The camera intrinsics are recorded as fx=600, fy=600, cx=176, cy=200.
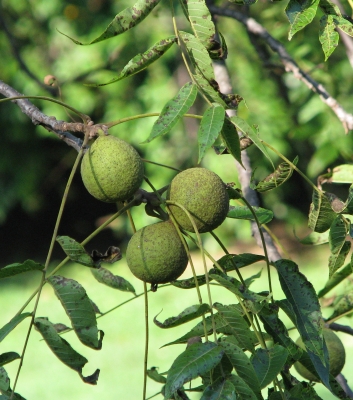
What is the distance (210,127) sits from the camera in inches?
50.6

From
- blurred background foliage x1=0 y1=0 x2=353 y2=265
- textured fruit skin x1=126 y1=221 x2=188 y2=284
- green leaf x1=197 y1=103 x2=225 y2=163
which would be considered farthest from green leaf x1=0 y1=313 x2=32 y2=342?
blurred background foliage x1=0 y1=0 x2=353 y2=265

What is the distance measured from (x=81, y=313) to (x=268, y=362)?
1.41ft

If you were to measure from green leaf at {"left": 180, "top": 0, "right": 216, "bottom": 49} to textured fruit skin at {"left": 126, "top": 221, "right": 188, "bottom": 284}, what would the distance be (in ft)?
1.50

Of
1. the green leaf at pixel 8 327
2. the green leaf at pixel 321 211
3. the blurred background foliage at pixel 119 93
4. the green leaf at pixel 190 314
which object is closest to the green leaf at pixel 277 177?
the green leaf at pixel 321 211

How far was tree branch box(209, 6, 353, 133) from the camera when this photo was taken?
94.0 inches

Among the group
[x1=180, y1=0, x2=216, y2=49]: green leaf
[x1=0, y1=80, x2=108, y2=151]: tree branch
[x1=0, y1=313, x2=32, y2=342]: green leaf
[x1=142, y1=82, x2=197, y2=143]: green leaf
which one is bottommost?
[x1=0, y1=313, x2=32, y2=342]: green leaf

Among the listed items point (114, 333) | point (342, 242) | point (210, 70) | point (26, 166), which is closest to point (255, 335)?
point (342, 242)

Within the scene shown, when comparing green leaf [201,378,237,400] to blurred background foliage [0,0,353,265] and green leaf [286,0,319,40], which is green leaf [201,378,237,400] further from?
blurred background foliage [0,0,353,265]

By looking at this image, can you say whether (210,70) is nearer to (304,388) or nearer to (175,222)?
(175,222)

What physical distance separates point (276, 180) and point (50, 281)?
634 millimetres

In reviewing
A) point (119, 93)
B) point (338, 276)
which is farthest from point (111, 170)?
point (119, 93)

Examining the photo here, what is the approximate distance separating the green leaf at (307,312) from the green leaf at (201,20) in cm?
59

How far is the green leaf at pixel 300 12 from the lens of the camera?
4.63 feet

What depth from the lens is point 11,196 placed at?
7559mm
